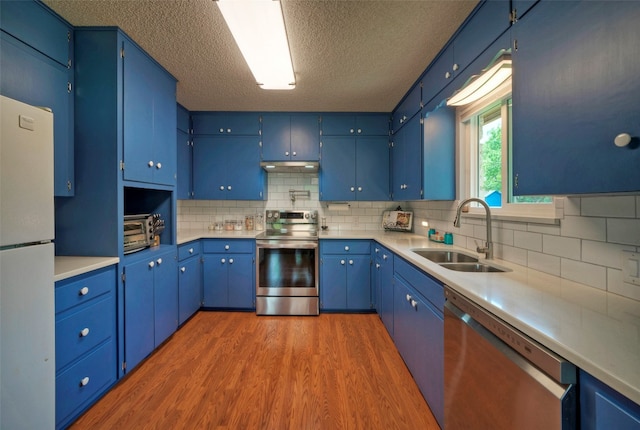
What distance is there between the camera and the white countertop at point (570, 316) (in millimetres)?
574

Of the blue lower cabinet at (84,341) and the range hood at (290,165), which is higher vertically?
the range hood at (290,165)

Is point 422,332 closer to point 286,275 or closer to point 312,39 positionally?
point 286,275

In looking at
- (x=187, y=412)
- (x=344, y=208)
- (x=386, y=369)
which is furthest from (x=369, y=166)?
(x=187, y=412)

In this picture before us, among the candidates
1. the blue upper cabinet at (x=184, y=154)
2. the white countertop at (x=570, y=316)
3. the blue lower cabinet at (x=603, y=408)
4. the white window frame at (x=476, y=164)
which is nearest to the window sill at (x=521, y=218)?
the white window frame at (x=476, y=164)

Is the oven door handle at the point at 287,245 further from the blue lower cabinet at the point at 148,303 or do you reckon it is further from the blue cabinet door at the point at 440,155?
the blue cabinet door at the point at 440,155

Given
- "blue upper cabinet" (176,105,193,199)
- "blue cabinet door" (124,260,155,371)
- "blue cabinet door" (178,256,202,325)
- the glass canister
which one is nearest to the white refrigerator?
"blue cabinet door" (124,260,155,371)

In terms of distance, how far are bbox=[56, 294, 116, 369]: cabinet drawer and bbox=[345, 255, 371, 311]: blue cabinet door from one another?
83.4 inches

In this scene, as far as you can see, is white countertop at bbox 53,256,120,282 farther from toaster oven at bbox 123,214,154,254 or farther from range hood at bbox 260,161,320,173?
range hood at bbox 260,161,320,173

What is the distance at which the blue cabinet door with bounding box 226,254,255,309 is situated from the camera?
2.90 meters

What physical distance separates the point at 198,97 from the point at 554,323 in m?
3.30

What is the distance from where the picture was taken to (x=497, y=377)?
889mm

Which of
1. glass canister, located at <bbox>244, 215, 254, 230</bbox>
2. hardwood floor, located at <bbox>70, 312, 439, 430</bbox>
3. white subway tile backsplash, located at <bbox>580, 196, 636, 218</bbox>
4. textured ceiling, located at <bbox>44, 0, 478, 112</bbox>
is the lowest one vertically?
hardwood floor, located at <bbox>70, 312, 439, 430</bbox>

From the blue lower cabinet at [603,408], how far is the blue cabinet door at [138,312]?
7.56 feet

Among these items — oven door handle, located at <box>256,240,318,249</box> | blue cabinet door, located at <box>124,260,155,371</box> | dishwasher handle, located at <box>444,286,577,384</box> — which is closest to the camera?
dishwasher handle, located at <box>444,286,577,384</box>
